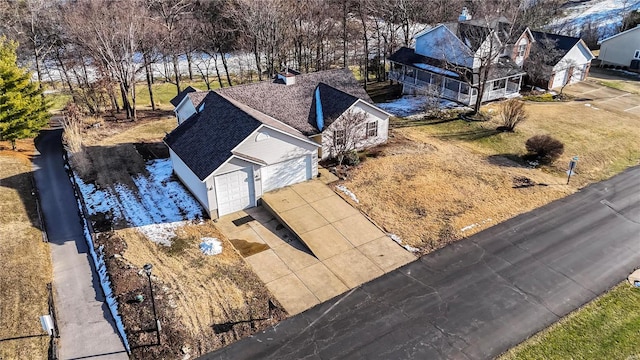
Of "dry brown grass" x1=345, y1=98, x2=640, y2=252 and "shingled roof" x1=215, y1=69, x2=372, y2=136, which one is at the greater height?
"shingled roof" x1=215, y1=69, x2=372, y2=136

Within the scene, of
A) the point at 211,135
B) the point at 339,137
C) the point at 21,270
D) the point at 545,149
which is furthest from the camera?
the point at 545,149

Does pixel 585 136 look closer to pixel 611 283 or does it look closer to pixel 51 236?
pixel 611 283

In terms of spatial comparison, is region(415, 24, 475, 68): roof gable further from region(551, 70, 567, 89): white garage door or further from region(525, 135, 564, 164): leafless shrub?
region(525, 135, 564, 164): leafless shrub

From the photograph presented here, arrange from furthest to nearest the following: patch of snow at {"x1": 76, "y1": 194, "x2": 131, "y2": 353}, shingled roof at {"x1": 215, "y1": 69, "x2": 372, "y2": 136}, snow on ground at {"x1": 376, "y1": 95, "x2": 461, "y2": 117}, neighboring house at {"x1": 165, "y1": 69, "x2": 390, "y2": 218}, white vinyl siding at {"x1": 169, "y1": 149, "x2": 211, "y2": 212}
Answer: snow on ground at {"x1": 376, "y1": 95, "x2": 461, "y2": 117} < shingled roof at {"x1": 215, "y1": 69, "x2": 372, "y2": 136} < white vinyl siding at {"x1": 169, "y1": 149, "x2": 211, "y2": 212} < neighboring house at {"x1": 165, "y1": 69, "x2": 390, "y2": 218} < patch of snow at {"x1": 76, "y1": 194, "x2": 131, "y2": 353}

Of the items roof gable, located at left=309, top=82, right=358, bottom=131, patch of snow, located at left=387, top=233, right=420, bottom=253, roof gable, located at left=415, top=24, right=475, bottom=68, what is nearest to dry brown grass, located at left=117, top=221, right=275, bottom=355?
patch of snow, located at left=387, top=233, right=420, bottom=253

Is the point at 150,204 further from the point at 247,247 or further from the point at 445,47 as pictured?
the point at 445,47

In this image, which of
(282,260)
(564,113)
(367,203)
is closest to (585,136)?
(564,113)

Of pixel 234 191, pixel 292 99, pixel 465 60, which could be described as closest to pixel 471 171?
pixel 292 99
